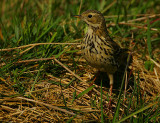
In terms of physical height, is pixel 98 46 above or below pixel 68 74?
above

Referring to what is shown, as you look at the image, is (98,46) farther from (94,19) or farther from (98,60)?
(94,19)

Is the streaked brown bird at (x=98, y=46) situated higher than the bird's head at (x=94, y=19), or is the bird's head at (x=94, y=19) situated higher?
the bird's head at (x=94, y=19)

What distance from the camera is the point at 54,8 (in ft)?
19.6

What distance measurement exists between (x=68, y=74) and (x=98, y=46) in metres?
0.81

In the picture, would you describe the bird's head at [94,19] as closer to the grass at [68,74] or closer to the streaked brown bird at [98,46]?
the streaked brown bird at [98,46]

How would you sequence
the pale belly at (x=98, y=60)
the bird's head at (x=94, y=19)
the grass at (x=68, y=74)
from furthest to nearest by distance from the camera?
the bird's head at (x=94, y=19) → the pale belly at (x=98, y=60) → the grass at (x=68, y=74)

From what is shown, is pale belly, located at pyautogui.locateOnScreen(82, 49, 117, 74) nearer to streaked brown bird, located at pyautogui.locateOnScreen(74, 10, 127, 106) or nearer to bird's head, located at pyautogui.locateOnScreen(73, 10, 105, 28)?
streaked brown bird, located at pyautogui.locateOnScreen(74, 10, 127, 106)

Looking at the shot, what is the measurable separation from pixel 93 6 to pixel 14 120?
11.9ft

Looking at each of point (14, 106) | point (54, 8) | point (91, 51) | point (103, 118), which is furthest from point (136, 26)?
point (14, 106)

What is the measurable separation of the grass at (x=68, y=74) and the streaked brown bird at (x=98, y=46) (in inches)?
14.8

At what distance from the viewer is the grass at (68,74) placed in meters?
3.29

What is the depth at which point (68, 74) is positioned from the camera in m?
4.15

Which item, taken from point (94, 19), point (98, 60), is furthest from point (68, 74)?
point (94, 19)

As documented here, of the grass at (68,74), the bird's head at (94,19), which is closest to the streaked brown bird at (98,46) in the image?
the bird's head at (94,19)
